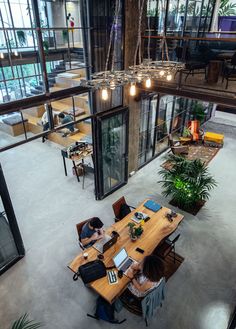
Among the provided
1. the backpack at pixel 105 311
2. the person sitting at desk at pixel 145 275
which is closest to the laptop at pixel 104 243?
the person sitting at desk at pixel 145 275

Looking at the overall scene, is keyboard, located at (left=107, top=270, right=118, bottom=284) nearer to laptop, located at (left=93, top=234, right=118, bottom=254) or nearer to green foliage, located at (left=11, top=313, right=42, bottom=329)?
laptop, located at (left=93, top=234, right=118, bottom=254)

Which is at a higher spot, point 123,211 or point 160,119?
point 160,119

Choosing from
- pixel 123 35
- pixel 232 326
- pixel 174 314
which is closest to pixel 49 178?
pixel 123 35

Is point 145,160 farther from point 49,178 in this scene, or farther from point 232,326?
point 232,326

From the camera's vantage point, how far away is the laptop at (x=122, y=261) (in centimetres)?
383

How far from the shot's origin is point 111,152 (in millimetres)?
6355

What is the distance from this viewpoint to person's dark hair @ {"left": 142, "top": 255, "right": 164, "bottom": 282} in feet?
11.1

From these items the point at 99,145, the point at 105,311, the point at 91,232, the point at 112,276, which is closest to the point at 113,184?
the point at 99,145

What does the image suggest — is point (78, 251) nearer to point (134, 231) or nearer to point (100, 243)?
point (100, 243)

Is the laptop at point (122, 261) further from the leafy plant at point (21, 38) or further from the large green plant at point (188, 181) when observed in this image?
the leafy plant at point (21, 38)

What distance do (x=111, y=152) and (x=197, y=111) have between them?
589cm

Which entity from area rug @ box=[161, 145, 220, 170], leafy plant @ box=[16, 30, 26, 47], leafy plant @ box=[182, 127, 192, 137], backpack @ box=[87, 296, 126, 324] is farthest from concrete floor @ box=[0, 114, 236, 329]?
leafy plant @ box=[16, 30, 26, 47]

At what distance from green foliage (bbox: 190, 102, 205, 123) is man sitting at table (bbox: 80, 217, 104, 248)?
7.75 m

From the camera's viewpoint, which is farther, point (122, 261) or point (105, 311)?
point (122, 261)
